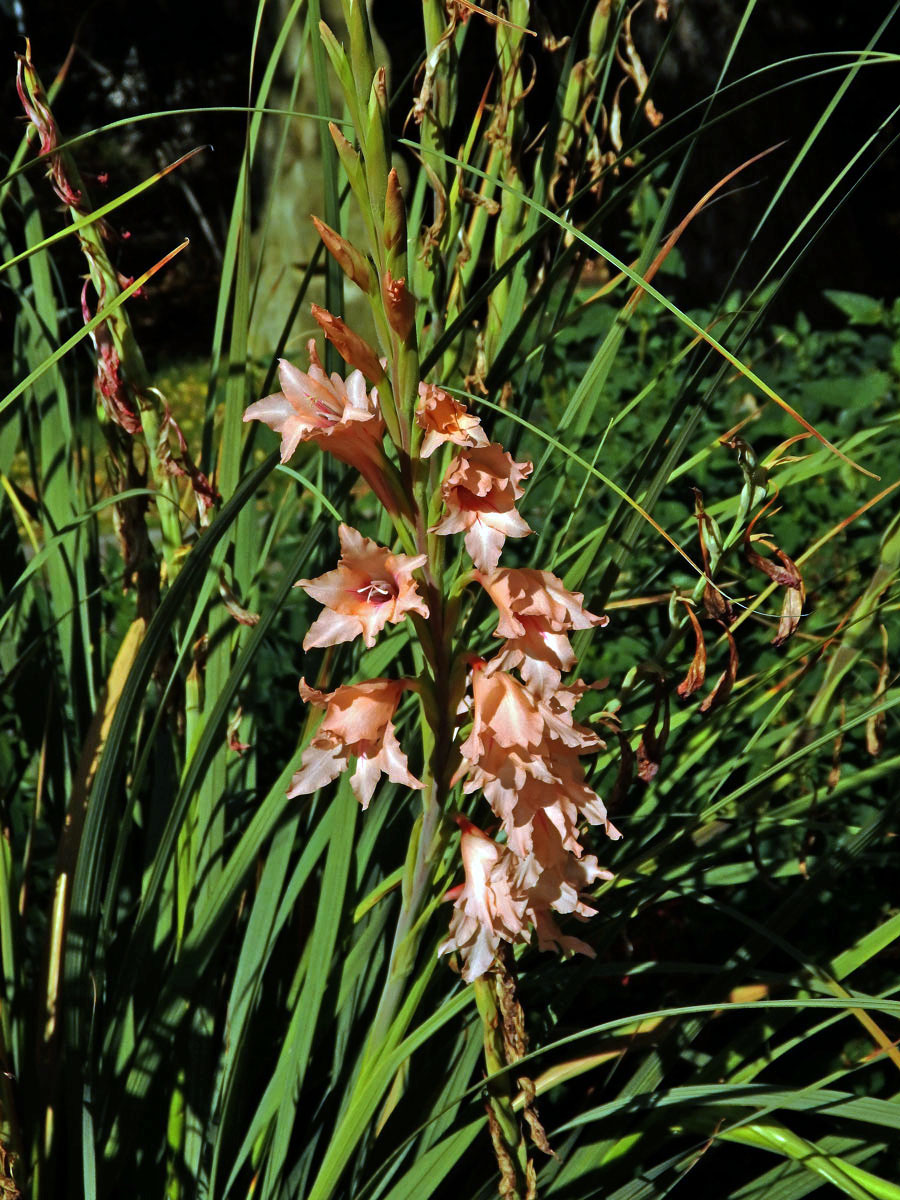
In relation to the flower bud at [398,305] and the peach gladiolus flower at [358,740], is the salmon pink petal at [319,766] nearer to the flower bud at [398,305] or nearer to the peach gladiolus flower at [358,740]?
the peach gladiolus flower at [358,740]

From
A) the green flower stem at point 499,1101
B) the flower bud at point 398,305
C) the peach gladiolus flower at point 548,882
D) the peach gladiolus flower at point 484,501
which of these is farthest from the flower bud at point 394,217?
the green flower stem at point 499,1101

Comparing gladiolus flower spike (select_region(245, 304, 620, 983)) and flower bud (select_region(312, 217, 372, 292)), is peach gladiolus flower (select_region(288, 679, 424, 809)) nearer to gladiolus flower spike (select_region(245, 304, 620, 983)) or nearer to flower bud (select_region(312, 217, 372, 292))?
gladiolus flower spike (select_region(245, 304, 620, 983))

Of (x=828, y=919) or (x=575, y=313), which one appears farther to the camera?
(x=828, y=919)

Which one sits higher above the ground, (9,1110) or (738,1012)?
(9,1110)

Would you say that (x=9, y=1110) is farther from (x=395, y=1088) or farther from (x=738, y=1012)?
(x=738, y=1012)

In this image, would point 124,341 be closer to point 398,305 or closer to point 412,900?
point 398,305

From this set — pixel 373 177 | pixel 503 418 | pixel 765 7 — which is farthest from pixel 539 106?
pixel 373 177

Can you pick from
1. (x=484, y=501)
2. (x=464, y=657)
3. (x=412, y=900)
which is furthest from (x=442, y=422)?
(x=412, y=900)

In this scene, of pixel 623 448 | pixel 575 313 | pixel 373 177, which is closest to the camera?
pixel 373 177
